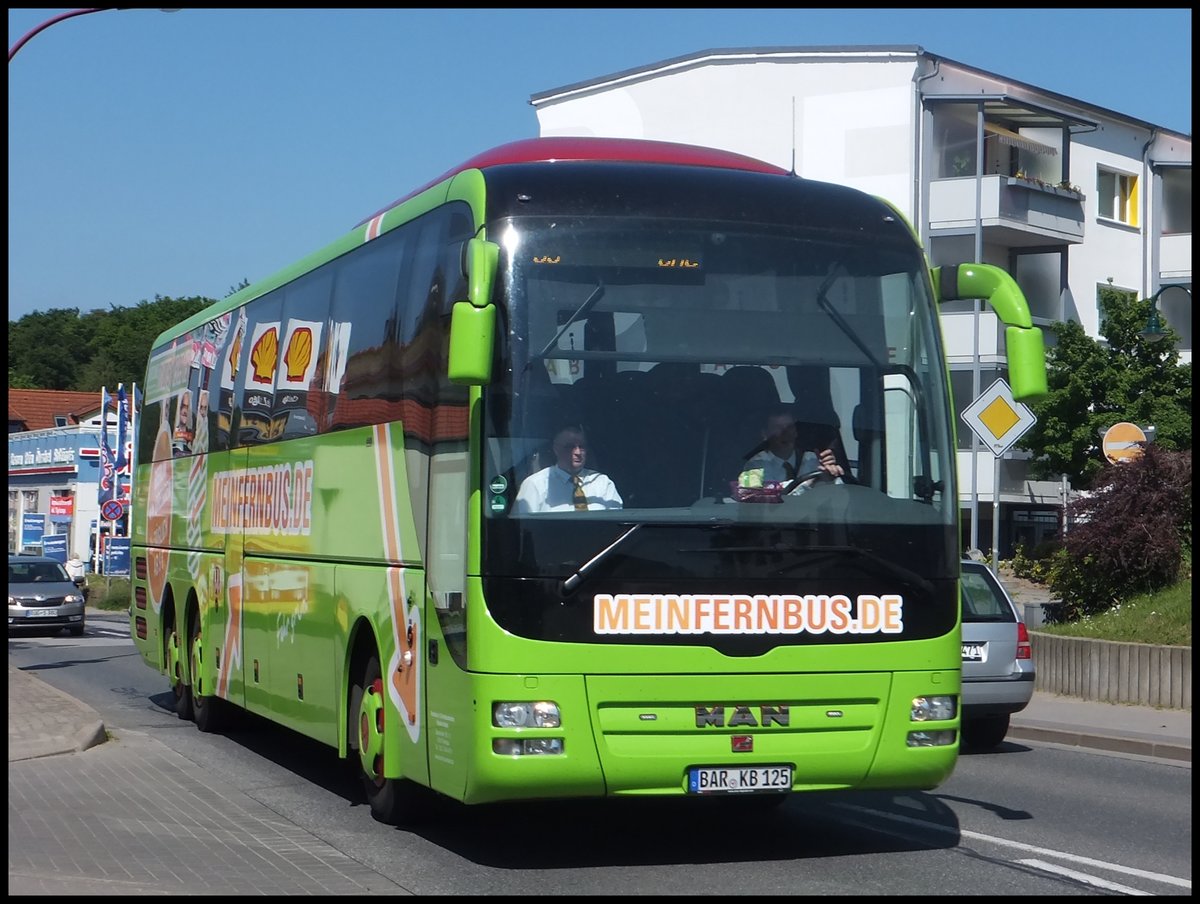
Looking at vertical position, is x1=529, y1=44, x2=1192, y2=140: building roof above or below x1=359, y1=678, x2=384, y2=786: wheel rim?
above

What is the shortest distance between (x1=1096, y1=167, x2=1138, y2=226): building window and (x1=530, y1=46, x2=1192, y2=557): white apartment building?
6cm

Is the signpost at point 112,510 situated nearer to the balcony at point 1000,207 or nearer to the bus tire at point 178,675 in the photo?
the balcony at point 1000,207

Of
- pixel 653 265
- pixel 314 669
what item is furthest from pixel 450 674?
pixel 314 669

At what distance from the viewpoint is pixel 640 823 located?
34.1 feet

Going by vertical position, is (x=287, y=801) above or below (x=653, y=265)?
below

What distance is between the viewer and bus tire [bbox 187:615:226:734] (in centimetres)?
1566

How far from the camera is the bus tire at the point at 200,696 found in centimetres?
1566

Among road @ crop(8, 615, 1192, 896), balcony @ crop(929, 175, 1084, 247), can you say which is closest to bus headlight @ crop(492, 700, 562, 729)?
road @ crop(8, 615, 1192, 896)

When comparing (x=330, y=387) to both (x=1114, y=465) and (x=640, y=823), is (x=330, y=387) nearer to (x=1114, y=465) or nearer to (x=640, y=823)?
(x=640, y=823)

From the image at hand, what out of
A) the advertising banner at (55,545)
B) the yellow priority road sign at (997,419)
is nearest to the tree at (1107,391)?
the yellow priority road sign at (997,419)

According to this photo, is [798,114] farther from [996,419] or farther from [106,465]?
[996,419]

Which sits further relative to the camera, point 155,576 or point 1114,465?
point 1114,465

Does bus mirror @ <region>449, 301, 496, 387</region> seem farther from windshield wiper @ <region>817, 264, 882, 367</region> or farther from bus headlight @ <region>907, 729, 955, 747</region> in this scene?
bus headlight @ <region>907, 729, 955, 747</region>

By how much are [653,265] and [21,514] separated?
7977 centimetres
